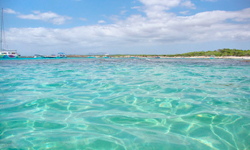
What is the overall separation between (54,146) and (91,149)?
0.52 m

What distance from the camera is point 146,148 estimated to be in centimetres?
207

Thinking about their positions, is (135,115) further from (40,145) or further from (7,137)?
(7,137)

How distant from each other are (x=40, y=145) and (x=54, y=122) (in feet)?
2.25

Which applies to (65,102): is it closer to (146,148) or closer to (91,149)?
(91,149)

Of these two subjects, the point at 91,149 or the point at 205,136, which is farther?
the point at 205,136

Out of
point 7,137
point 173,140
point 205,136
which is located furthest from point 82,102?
point 205,136

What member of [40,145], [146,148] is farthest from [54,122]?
[146,148]

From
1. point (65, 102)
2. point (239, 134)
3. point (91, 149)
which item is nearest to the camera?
point (91, 149)

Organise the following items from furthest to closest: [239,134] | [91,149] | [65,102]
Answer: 1. [65,102]
2. [239,134]
3. [91,149]

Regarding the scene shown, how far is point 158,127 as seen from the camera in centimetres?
263

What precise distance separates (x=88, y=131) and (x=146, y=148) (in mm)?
978

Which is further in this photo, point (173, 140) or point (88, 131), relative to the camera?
point (88, 131)

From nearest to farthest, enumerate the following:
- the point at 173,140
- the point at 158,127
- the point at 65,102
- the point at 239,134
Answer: the point at 173,140 < the point at 239,134 < the point at 158,127 < the point at 65,102

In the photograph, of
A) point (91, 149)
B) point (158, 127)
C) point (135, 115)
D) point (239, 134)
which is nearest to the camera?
point (91, 149)
